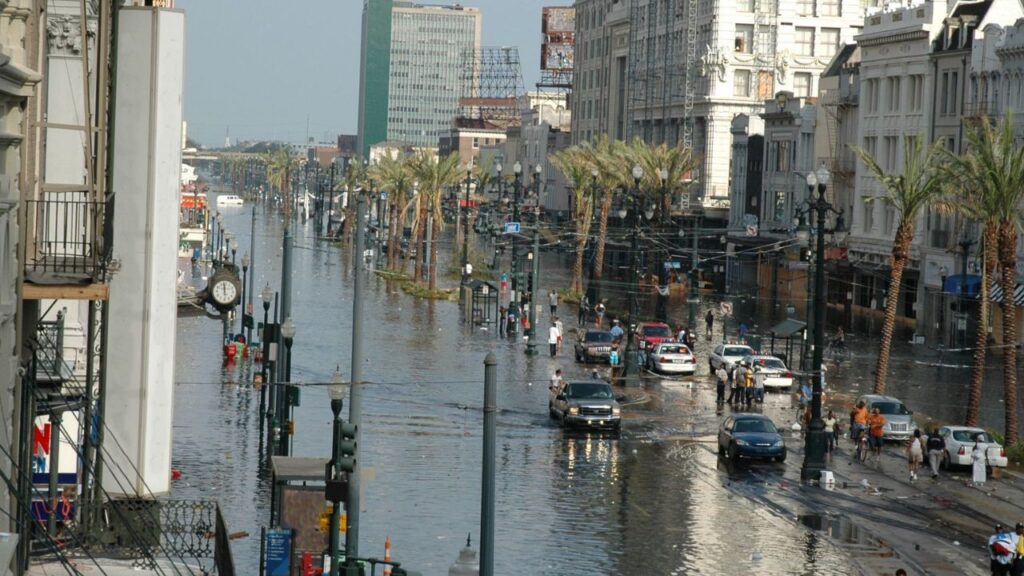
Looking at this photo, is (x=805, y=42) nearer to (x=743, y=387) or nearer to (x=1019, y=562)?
(x=743, y=387)

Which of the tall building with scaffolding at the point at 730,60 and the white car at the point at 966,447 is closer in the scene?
the white car at the point at 966,447

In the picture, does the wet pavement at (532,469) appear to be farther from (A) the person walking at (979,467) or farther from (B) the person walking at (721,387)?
(A) the person walking at (979,467)

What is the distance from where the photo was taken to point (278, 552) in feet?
83.7

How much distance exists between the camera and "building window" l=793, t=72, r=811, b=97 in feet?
441

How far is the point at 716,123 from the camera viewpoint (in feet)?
441

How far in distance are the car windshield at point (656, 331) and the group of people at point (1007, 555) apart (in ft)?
136

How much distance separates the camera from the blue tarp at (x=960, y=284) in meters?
76.3

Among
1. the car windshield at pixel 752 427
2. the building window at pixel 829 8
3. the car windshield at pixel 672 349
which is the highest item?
the building window at pixel 829 8

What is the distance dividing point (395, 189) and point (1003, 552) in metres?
95.5

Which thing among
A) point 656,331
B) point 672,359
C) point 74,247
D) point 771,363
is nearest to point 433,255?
point 656,331

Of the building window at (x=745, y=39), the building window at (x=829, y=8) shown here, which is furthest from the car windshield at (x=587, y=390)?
the building window at (x=829, y=8)

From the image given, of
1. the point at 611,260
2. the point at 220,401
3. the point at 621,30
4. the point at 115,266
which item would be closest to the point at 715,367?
the point at 220,401

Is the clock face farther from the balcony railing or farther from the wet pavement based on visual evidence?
the balcony railing

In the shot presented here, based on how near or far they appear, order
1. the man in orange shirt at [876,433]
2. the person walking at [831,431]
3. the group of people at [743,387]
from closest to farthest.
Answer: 1. the man in orange shirt at [876,433]
2. the person walking at [831,431]
3. the group of people at [743,387]
